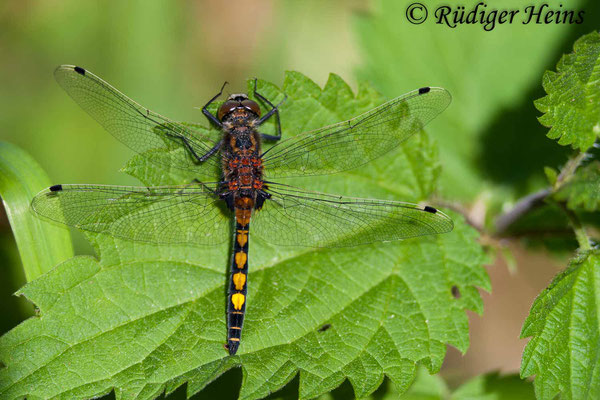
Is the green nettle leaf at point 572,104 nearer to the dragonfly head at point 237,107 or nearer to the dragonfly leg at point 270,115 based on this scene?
the dragonfly leg at point 270,115

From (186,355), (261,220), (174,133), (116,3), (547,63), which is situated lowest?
(186,355)

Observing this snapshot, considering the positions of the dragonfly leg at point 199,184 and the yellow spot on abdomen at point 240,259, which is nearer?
the yellow spot on abdomen at point 240,259

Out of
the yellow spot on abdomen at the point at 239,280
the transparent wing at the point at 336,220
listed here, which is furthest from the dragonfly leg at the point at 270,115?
the yellow spot on abdomen at the point at 239,280

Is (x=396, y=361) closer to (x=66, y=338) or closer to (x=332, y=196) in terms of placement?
(x=332, y=196)

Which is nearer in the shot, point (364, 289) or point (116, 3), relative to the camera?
point (364, 289)

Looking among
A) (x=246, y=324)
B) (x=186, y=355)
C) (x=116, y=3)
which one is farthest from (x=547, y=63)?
(x=116, y=3)

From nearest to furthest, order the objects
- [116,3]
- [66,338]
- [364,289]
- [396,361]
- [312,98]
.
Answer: [66,338] < [396,361] < [364,289] < [312,98] < [116,3]
